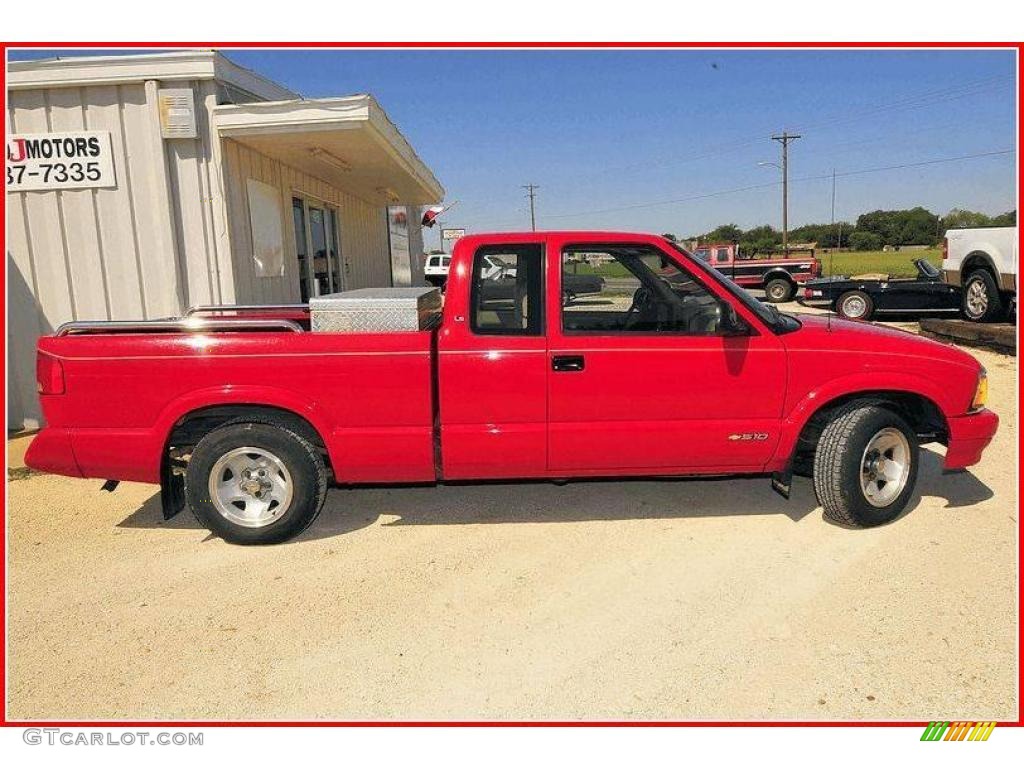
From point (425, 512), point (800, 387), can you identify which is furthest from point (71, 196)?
point (800, 387)

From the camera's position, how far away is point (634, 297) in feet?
14.1

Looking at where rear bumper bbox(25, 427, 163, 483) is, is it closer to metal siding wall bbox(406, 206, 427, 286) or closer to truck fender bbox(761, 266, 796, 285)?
metal siding wall bbox(406, 206, 427, 286)

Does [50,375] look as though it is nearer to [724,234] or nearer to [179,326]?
[179,326]

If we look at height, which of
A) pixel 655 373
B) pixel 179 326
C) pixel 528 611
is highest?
pixel 179 326

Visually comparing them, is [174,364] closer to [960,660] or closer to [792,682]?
[792,682]

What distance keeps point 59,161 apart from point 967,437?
8.63 m

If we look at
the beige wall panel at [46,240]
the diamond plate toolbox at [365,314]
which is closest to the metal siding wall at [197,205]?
the beige wall panel at [46,240]

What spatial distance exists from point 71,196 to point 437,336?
5440mm

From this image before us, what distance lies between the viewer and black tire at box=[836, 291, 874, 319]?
14930 mm

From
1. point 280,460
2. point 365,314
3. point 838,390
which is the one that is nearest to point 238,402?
point 280,460

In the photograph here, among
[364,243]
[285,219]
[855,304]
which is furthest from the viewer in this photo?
[855,304]

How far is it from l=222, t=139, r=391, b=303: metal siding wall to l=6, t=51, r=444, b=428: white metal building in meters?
0.03

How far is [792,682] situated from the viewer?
284 centimetres

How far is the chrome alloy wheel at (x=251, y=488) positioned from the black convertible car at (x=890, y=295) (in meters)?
13.9
